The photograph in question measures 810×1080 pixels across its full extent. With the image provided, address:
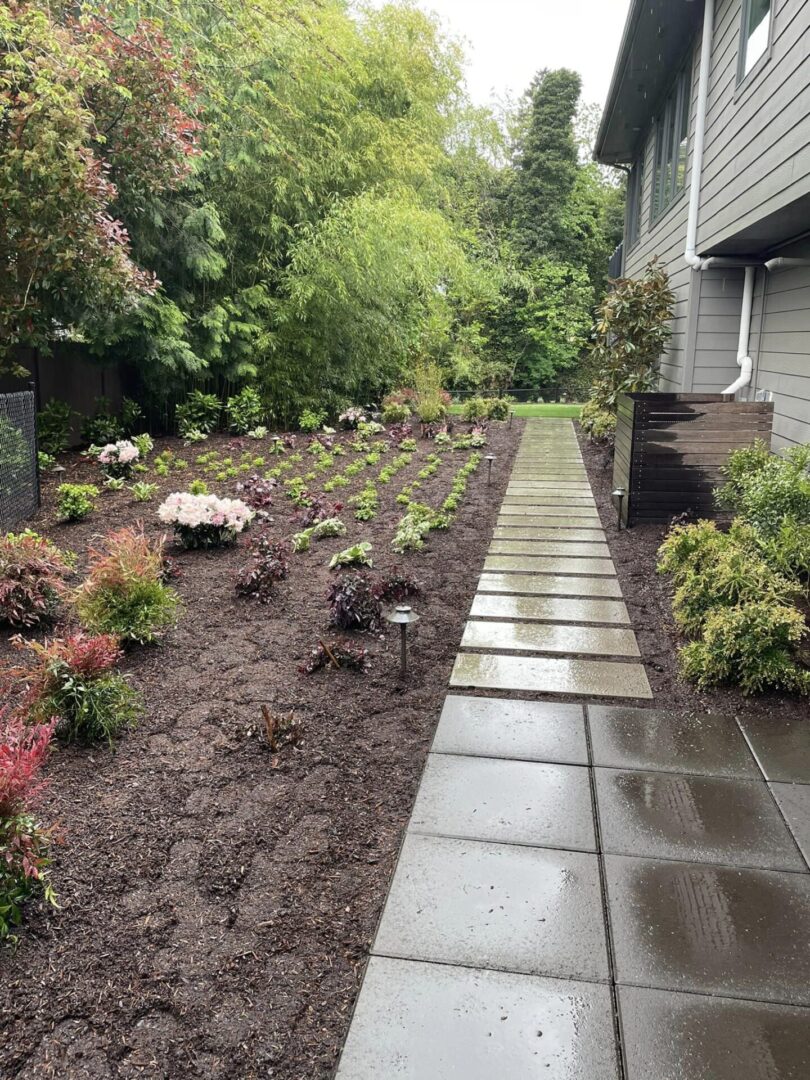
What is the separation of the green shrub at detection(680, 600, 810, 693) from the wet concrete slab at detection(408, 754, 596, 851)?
1056 millimetres

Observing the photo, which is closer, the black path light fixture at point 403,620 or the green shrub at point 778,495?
the black path light fixture at point 403,620

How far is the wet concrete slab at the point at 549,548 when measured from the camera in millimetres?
5699

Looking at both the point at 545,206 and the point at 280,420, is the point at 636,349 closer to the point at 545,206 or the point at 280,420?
the point at 280,420

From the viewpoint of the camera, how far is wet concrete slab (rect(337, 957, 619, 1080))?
1665 millimetres

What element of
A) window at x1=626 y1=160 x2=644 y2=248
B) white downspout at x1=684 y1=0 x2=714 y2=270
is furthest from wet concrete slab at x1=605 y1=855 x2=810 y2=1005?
window at x1=626 y1=160 x2=644 y2=248

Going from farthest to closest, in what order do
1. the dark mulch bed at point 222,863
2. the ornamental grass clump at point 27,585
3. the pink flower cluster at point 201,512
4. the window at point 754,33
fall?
the pink flower cluster at point 201,512
the window at point 754,33
the ornamental grass clump at point 27,585
the dark mulch bed at point 222,863

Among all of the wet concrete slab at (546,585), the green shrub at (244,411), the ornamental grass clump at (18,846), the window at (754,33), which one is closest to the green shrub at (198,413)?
the green shrub at (244,411)

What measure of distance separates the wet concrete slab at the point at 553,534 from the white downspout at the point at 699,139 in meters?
2.73

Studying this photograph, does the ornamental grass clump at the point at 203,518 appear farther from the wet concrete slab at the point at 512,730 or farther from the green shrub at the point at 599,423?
the green shrub at the point at 599,423

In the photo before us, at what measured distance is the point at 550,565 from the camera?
213 inches

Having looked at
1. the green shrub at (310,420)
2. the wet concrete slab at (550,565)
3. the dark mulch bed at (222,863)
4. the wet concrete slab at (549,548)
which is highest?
the green shrub at (310,420)

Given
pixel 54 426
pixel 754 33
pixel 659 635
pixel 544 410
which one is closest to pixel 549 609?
pixel 659 635

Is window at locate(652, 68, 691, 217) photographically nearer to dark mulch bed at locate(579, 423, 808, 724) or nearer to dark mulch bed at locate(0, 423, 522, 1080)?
dark mulch bed at locate(579, 423, 808, 724)

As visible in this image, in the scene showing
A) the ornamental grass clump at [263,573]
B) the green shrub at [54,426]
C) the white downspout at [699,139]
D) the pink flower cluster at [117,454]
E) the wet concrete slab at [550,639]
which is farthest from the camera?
the green shrub at [54,426]
